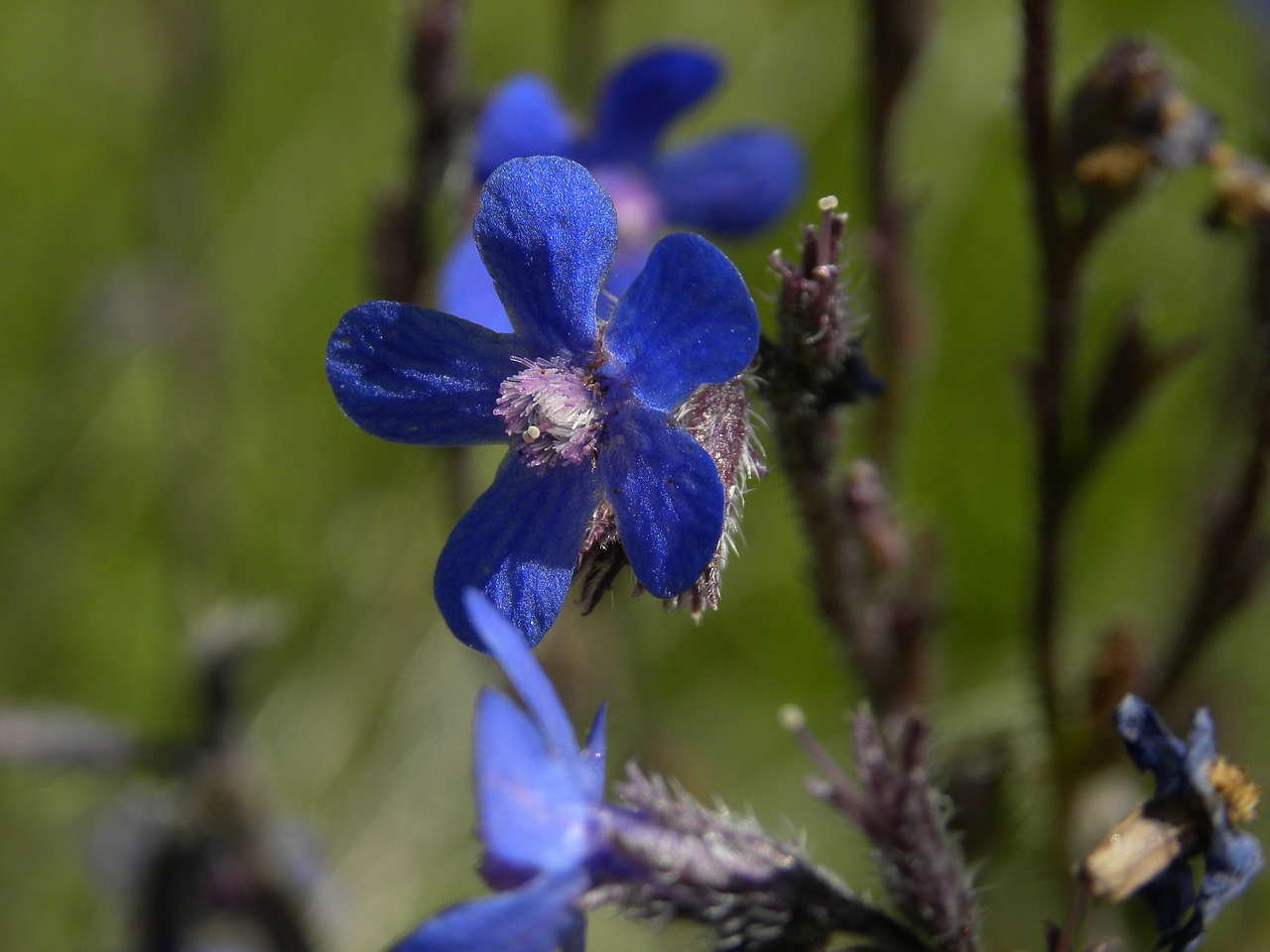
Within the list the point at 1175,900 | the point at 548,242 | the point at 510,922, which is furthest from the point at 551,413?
the point at 1175,900

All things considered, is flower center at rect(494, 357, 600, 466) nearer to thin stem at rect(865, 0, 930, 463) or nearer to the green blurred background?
thin stem at rect(865, 0, 930, 463)

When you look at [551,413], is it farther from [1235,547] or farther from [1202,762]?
[1235,547]

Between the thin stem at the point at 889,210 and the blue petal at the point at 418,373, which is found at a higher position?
the thin stem at the point at 889,210

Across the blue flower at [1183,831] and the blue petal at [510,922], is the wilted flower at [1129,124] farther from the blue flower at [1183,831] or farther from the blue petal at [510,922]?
the blue petal at [510,922]

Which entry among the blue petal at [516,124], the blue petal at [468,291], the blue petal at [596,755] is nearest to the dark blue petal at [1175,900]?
the blue petal at [596,755]

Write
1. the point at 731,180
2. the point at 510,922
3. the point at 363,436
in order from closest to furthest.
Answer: the point at 510,922, the point at 731,180, the point at 363,436

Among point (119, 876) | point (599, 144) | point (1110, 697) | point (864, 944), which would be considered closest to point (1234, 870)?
point (864, 944)
